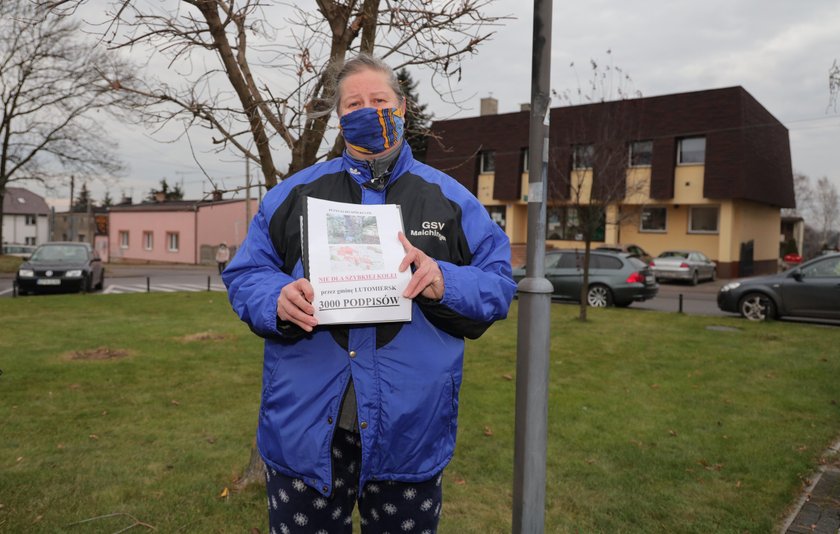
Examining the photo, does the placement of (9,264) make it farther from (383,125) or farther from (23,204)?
(23,204)

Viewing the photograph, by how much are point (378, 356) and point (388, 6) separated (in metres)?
2.83

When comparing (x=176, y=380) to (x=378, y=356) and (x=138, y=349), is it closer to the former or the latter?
(x=138, y=349)

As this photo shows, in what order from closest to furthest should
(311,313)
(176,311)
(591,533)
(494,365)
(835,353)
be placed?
(311,313)
(591,533)
(494,365)
(835,353)
(176,311)

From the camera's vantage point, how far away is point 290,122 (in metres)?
3.97

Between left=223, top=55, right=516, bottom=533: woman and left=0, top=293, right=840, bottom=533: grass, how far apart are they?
1.85 meters

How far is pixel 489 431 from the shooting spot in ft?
17.7

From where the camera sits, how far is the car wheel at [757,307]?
1317 centimetres

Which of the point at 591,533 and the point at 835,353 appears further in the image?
the point at 835,353

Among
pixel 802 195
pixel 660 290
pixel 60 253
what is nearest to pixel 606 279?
pixel 660 290

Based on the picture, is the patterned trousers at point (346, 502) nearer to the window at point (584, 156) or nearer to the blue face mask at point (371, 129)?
the blue face mask at point (371, 129)

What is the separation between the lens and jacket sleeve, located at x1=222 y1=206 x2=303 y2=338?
1.92 metres

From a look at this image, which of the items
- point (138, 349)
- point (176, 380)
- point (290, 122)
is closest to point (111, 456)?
point (176, 380)

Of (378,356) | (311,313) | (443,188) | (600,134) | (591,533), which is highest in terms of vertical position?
(600,134)

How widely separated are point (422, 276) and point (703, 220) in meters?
31.8
